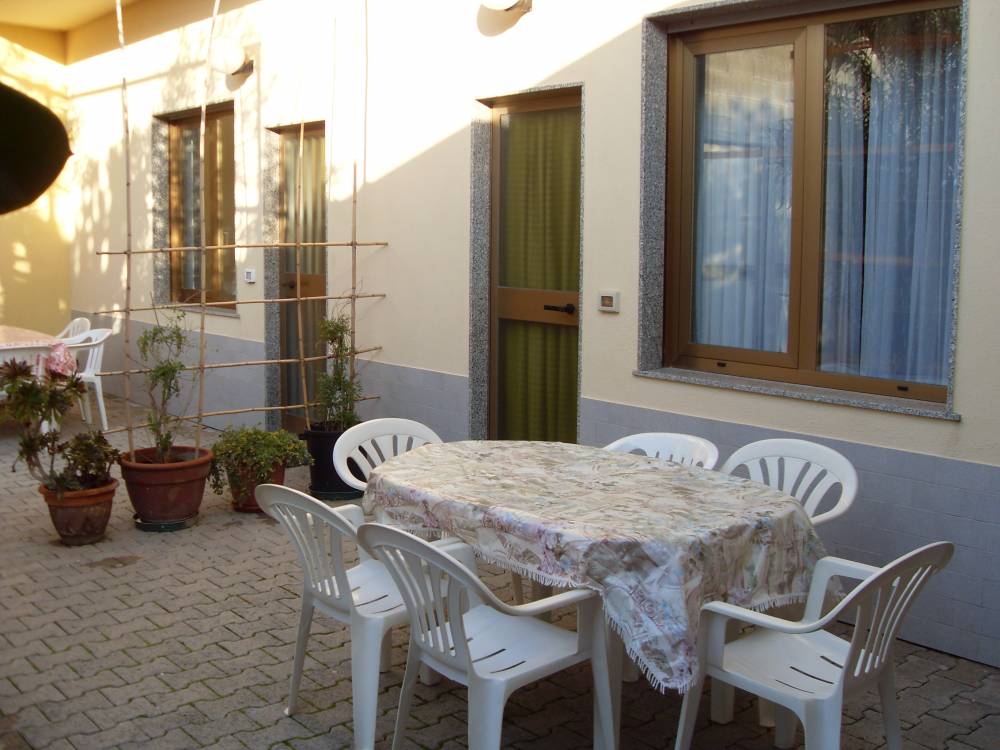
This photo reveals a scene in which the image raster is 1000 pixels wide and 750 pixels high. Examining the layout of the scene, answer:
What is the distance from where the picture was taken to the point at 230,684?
4.13 m

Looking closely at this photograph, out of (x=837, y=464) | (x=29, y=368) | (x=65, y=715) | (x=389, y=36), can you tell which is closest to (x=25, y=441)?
(x=29, y=368)

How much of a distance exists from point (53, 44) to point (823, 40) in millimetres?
8694

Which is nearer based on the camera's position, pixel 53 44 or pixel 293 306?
pixel 293 306

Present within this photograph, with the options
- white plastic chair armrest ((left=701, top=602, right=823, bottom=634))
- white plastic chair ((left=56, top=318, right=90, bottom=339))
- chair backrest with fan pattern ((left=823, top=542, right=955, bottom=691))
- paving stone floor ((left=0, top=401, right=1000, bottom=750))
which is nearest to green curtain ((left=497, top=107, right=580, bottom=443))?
paving stone floor ((left=0, top=401, right=1000, bottom=750))

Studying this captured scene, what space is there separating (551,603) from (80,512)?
3589mm

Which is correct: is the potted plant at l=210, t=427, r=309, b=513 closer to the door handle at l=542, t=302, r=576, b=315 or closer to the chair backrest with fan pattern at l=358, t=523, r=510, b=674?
the door handle at l=542, t=302, r=576, b=315

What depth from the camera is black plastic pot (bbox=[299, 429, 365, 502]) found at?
6816 mm

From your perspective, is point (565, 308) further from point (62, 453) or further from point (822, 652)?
point (822, 652)

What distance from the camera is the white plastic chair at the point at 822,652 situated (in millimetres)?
2932

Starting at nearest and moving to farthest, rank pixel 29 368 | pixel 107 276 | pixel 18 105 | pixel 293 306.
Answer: pixel 18 105
pixel 29 368
pixel 293 306
pixel 107 276

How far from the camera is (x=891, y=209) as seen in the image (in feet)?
15.9

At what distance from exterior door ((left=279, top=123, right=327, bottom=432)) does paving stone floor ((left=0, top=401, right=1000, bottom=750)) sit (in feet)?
10.0

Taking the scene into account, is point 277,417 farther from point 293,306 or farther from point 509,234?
point 509,234

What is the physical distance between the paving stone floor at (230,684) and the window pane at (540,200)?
1951 millimetres
